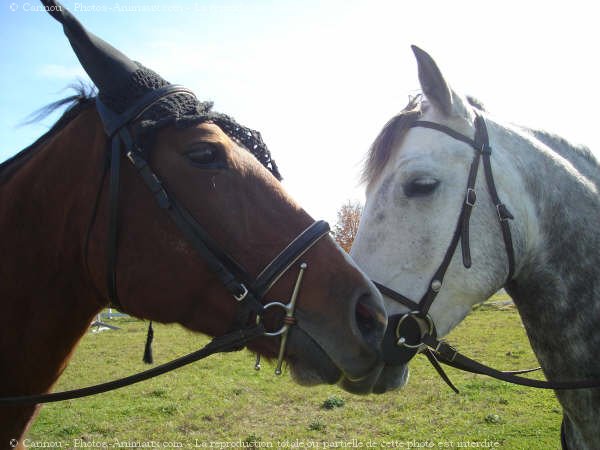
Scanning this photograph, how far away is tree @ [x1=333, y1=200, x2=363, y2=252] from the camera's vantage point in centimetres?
→ 2981

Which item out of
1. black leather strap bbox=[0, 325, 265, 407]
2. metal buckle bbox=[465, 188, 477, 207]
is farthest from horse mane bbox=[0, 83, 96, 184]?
metal buckle bbox=[465, 188, 477, 207]

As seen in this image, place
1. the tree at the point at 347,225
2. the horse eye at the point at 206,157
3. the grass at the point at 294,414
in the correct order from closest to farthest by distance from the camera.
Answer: the horse eye at the point at 206,157, the grass at the point at 294,414, the tree at the point at 347,225

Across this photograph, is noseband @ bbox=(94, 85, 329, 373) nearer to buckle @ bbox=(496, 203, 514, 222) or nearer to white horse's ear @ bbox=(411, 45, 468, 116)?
buckle @ bbox=(496, 203, 514, 222)

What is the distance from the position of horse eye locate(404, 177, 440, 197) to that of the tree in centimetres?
2548

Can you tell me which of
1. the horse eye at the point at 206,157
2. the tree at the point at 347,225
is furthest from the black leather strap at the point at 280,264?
the tree at the point at 347,225

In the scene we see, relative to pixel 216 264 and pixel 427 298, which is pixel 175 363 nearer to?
pixel 216 264

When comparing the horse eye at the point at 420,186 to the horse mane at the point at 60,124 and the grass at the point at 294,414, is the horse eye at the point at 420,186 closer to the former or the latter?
the horse mane at the point at 60,124

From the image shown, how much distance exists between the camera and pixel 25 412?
193 centimetres

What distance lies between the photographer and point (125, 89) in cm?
192

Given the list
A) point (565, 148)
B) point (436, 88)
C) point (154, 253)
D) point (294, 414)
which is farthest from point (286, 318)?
point (294, 414)

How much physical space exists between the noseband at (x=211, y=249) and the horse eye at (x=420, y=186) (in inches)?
33.0

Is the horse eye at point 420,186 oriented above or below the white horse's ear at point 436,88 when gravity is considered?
below

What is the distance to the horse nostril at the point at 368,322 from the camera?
1.79 meters

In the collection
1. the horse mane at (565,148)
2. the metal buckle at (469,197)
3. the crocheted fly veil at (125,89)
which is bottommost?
the metal buckle at (469,197)
